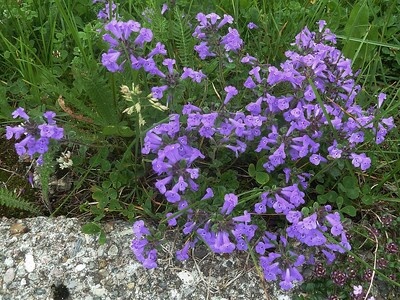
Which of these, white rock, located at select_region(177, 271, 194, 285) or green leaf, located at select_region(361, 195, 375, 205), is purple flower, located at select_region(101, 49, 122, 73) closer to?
white rock, located at select_region(177, 271, 194, 285)

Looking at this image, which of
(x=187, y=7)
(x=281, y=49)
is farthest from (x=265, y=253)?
(x=187, y=7)

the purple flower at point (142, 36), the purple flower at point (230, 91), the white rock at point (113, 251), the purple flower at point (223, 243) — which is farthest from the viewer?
the white rock at point (113, 251)

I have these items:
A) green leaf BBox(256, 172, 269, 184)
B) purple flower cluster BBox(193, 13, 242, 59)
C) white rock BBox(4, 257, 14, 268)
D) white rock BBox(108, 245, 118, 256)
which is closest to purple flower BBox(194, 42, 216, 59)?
purple flower cluster BBox(193, 13, 242, 59)

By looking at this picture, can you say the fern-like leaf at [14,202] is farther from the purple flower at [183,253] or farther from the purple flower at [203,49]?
the purple flower at [203,49]

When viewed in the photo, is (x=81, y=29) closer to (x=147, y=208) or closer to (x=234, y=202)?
(x=147, y=208)

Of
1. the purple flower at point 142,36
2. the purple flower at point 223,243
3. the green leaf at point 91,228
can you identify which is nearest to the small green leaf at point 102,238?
the green leaf at point 91,228

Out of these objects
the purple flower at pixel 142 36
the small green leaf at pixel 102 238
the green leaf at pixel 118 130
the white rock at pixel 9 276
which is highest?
the purple flower at pixel 142 36

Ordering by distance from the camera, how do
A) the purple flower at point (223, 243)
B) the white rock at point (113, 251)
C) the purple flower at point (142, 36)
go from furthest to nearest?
the white rock at point (113, 251)
the purple flower at point (142, 36)
the purple flower at point (223, 243)
